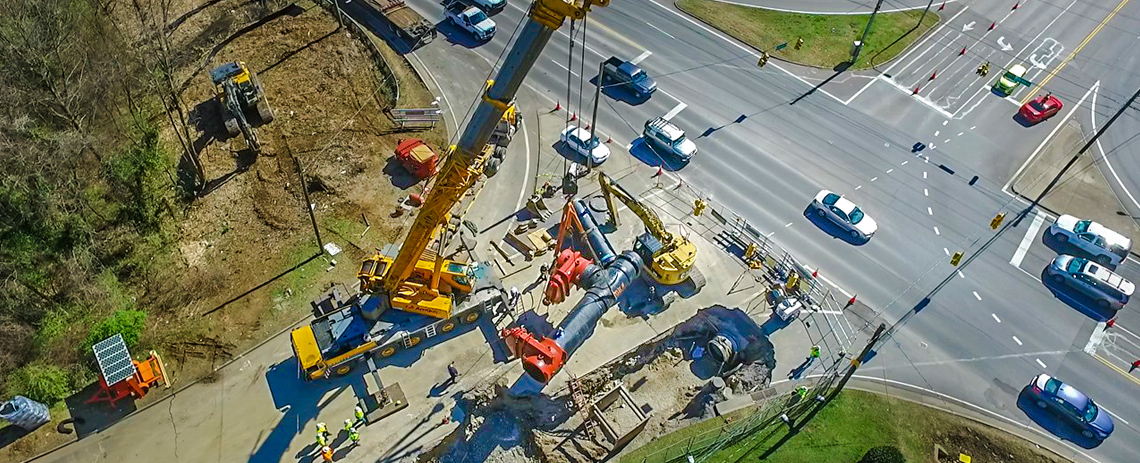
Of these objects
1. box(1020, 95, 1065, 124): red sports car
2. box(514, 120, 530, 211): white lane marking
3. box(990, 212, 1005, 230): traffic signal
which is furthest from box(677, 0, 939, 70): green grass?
box(514, 120, 530, 211): white lane marking

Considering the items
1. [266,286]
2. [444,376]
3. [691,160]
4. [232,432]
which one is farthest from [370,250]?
[691,160]

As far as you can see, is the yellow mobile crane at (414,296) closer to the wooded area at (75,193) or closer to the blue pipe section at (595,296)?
the blue pipe section at (595,296)

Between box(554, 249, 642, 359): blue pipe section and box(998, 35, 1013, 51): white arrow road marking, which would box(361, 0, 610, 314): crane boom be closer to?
box(554, 249, 642, 359): blue pipe section

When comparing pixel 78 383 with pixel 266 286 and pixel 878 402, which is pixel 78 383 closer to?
pixel 266 286

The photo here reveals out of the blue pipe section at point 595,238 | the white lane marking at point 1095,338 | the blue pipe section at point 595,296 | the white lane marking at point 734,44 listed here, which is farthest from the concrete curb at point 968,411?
the white lane marking at point 734,44

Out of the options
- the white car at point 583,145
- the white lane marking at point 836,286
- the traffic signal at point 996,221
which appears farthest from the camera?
the white car at point 583,145

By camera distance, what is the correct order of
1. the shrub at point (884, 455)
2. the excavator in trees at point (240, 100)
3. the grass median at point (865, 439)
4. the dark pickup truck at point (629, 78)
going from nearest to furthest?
the shrub at point (884, 455), the grass median at point (865, 439), the excavator in trees at point (240, 100), the dark pickup truck at point (629, 78)

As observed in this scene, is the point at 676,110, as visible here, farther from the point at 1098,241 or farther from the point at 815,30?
the point at 1098,241

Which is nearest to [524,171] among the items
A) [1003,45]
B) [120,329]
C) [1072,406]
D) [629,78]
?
[629,78]
